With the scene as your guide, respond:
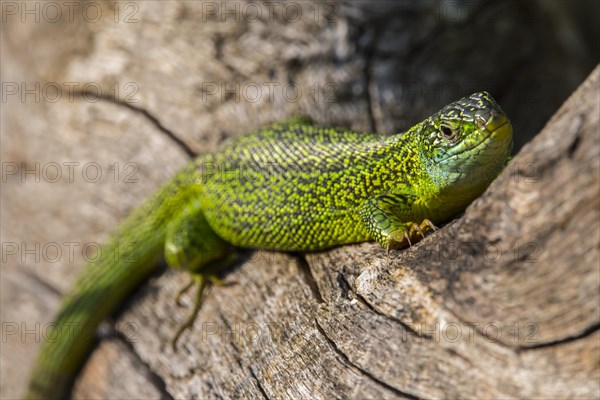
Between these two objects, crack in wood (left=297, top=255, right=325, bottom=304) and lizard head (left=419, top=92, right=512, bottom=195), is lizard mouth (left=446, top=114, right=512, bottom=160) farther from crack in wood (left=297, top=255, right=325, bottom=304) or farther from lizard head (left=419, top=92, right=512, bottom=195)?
crack in wood (left=297, top=255, right=325, bottom=304)

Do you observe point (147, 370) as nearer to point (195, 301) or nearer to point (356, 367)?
point (195, 301)

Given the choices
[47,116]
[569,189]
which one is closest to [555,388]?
[569,189]

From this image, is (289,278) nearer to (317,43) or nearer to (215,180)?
(215,180)

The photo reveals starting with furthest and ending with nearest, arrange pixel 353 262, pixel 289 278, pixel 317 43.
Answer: pixel 317 43 → pixel 289 278 → pixel 353 262

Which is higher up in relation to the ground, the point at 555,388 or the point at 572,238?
the point at 572,238

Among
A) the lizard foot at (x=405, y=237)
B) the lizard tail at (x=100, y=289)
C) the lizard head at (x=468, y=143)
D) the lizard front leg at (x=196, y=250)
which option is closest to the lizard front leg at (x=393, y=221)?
the lizard foot at (x=405, y=237)

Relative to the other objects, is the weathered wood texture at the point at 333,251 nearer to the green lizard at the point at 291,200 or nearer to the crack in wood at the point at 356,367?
the crack in wood at the point at 356,367

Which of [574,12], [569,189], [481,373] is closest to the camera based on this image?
[569,189]

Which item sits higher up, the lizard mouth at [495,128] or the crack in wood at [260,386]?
the lizard mouth at [495,128]
